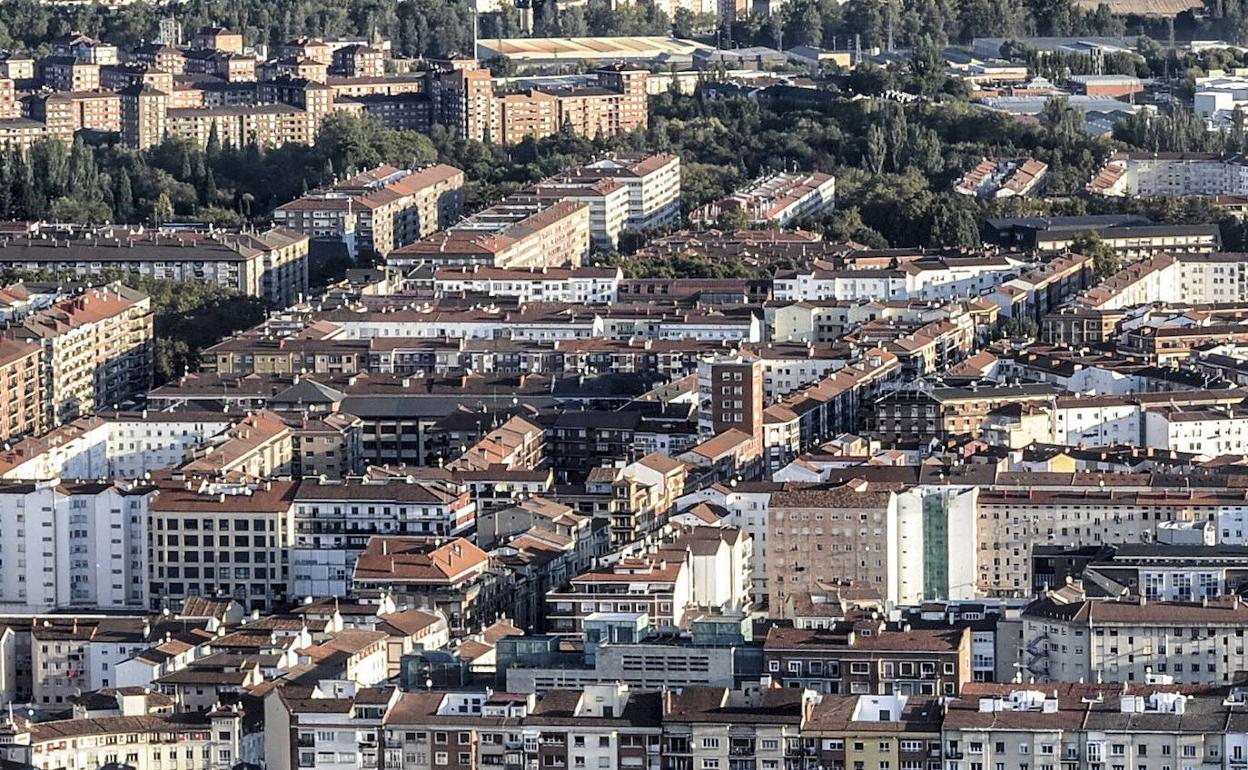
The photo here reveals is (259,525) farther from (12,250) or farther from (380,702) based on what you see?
(12,250)

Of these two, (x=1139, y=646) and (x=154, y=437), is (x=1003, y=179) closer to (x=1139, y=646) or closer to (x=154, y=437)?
(x=154, y=437)

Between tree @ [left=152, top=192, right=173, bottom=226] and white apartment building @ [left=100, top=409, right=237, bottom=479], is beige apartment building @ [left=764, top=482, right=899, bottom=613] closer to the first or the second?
white apartment building @ [left=100, top=409, right=237, bottom=479]

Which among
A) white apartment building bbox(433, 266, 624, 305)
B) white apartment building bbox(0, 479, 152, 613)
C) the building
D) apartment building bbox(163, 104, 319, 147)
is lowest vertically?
white apartment building bbox(0, 479, 152, 613)

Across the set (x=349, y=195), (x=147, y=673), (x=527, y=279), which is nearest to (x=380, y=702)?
(x=147, y=673)

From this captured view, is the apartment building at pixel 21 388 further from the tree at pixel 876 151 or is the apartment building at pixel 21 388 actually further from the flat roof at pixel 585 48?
the flat roof at pixel 585 48

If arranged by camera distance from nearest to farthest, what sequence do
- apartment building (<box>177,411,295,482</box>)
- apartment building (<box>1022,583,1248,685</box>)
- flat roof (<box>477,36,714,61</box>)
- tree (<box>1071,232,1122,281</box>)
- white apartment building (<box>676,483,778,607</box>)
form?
apartment building (<box>1022,583,1248,685</box>), white apartment building (<box>676,483,778,607</box>), apartment building (<box>177,411,295,482</box>), tree (<box>1071,232,1122,281</box>), flat roof (<box>477,36,714,61</box>)

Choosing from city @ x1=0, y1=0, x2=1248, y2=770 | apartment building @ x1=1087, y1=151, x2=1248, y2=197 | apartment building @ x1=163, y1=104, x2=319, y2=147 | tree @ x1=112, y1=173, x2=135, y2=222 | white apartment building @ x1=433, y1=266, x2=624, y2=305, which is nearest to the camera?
city @ x1=0, y1=0, x2=1248, y2=770

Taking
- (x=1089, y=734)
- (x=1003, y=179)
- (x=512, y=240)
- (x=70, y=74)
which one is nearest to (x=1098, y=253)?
(x=1003, y=179)

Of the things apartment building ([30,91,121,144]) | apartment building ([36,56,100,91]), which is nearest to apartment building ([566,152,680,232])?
apartment building ([30,91,121,144])
